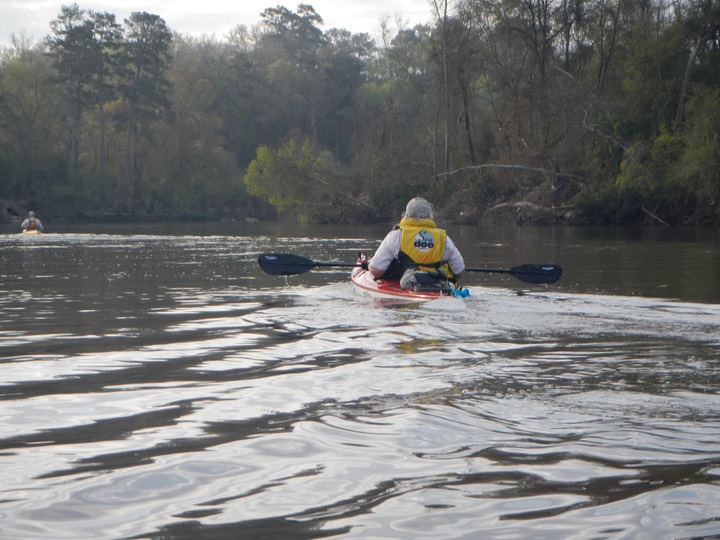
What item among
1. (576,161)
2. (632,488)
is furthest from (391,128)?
(632,488)

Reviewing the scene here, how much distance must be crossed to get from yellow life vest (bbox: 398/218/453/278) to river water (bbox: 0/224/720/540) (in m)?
0.73

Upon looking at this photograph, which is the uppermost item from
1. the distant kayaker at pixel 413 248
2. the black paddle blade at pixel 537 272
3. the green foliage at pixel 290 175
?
the green foliage at pixel 290 175

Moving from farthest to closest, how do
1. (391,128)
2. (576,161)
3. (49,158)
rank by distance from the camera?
1. (49,158)
2. (391,128)
3. (576,161)

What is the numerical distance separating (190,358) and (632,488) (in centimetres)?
423

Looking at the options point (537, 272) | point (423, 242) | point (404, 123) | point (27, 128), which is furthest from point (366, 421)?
point (27, 128)

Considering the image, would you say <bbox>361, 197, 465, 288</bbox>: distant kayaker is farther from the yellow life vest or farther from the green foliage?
the green foliage

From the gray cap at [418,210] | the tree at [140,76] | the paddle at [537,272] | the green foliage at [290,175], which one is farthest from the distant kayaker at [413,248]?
the tree at [140,76]

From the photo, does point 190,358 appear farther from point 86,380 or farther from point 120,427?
point 120,427

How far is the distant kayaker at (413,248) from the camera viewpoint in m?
10.7

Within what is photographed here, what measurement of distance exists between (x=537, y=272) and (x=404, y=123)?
50378mm

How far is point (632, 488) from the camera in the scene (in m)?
3.69

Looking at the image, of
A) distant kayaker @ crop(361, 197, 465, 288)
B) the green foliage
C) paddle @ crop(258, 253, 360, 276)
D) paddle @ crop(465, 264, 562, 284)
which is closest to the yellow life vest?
distant kayaker @ crop(361, 197, 465, 288)

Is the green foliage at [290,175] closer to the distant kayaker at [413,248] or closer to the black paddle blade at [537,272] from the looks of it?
the black paddle blade at [537,272]

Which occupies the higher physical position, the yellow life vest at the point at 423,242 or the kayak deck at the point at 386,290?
the yellow life vest at the point at 423,242
